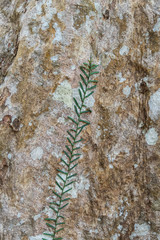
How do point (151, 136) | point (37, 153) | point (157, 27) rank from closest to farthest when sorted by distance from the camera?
point (37, 153) → point (151, 136) → point (157, 27)

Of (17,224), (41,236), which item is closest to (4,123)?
(17,224)

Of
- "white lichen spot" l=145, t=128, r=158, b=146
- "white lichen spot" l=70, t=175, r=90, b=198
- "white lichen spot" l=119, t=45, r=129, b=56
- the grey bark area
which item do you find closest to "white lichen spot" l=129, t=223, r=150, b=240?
the grey bark area

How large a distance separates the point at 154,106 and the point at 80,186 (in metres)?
0.77

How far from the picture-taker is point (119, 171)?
5.99ft

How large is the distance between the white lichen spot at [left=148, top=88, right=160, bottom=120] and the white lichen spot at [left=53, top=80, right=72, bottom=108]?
1.94 feet

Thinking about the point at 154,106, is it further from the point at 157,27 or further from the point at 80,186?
the point at 80,186

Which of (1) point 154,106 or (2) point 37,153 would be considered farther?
(1) point 154,106

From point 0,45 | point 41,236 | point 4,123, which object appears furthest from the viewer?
point 0,45

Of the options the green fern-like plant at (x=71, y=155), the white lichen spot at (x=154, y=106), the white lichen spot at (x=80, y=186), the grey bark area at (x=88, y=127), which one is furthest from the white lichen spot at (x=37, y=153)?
the white lichen spot at (x=154, y=106)

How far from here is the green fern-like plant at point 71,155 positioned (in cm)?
170

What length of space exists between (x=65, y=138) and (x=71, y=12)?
89 cm

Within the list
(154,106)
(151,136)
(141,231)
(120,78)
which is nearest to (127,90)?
(120,78)

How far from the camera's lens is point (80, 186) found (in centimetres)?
176

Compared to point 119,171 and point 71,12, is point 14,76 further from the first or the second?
point 119,171
